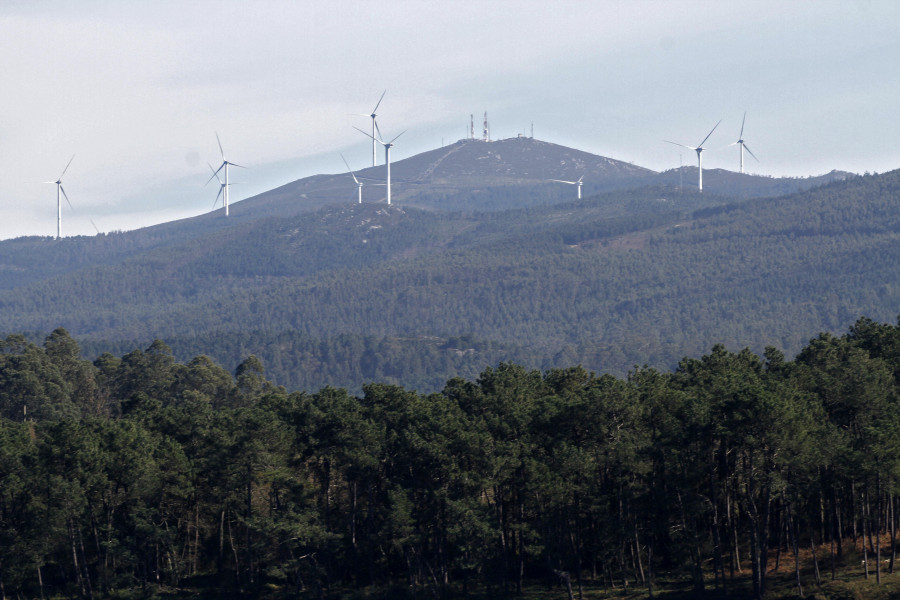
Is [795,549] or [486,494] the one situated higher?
[486,494]

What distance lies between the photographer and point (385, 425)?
359 feet

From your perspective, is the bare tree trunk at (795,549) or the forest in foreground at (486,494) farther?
the forest in foreground at (486,494)

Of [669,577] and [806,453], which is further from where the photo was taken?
[669,577]

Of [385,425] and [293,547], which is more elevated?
[385,425]

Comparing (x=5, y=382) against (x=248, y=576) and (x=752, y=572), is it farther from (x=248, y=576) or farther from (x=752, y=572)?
(x=752, y=572)

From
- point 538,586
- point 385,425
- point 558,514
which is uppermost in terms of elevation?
point 385,425

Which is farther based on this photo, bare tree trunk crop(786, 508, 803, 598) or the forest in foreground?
the forest in foreground

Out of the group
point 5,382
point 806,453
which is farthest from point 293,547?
point 5,382

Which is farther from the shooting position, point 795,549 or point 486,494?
point 486,494

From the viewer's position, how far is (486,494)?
106 meters

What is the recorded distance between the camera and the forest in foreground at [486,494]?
93250 millimetres

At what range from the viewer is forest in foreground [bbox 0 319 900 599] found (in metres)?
93.2

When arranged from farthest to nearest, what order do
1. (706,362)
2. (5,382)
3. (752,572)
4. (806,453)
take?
(5,382), (706,362), (752,572), (806,453)

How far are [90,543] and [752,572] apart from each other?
2218 inches
